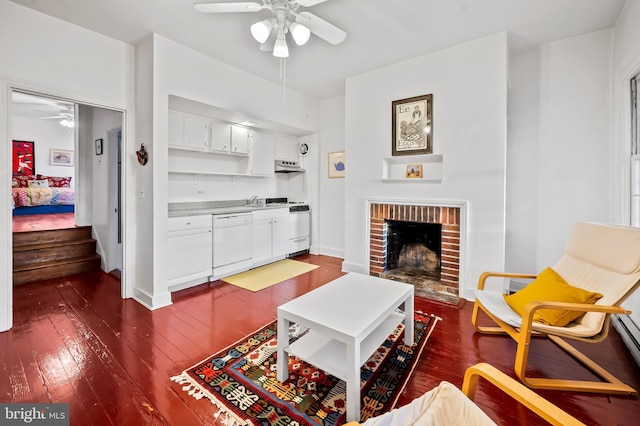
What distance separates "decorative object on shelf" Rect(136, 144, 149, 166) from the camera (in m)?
3.01

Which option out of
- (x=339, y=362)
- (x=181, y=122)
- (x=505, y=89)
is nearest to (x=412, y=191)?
(x=505, y=89)

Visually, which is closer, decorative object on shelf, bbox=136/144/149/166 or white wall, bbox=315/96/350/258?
decorative object on shelf, bbox=136/144/149/166

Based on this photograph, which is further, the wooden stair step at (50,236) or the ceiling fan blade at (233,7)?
the wooden stair step at (50,236)

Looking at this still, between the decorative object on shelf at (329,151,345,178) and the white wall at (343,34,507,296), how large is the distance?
3.40 ft

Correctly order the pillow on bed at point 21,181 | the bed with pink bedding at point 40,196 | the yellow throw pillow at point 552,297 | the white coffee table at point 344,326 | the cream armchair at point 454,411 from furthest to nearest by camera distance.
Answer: the pillow on bed at point 21,181 < the bed with pink bedding at point 40,196 < the yellow throw pillow at point 552,297 < the white coffee table at point 344,326 < the cream armchair at point 454,411

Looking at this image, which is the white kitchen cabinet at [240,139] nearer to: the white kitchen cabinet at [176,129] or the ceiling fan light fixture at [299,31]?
the white kitchen cabinet at [176,129]

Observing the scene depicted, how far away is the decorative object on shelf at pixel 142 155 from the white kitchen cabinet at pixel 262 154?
1.73m

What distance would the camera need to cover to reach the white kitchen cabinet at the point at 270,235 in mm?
4258

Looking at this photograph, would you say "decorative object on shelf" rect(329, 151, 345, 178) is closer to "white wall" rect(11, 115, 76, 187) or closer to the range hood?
the range hood

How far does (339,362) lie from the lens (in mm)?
1656

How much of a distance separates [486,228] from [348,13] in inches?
104

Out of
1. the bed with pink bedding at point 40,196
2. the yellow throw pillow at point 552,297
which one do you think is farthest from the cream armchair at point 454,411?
the bed with pink bedding at point 40,196

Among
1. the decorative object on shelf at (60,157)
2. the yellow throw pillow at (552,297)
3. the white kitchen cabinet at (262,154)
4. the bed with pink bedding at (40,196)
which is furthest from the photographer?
the decorative object on shelf at (60,157)

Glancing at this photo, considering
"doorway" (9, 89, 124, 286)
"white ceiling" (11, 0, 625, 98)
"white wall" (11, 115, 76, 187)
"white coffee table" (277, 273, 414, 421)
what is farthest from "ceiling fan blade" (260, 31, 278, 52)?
"white wall" (11, 115, 76, 187)
